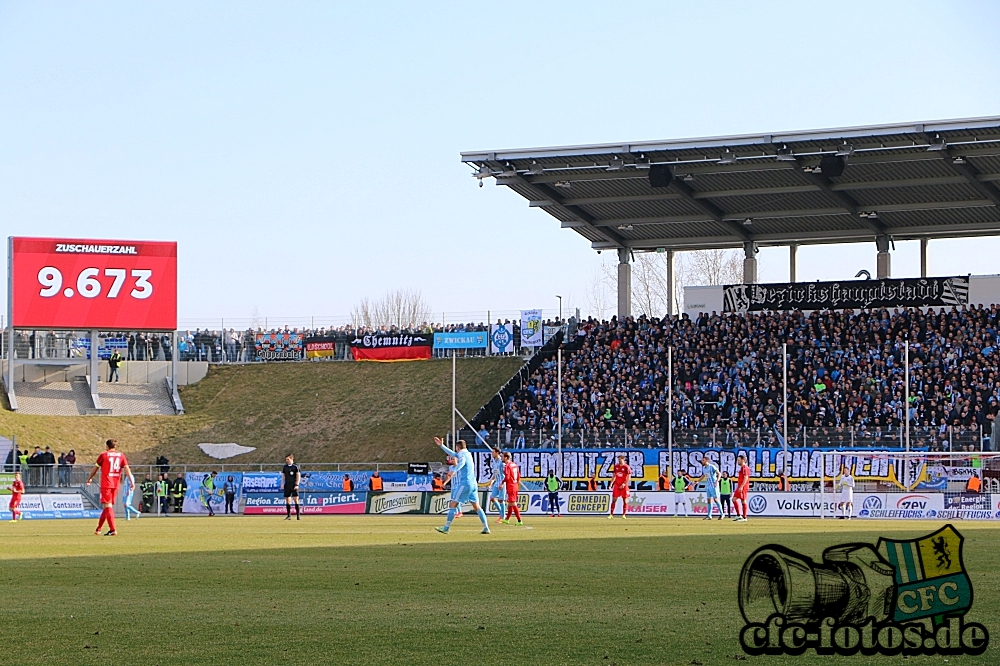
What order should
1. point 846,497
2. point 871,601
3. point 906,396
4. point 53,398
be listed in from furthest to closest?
point 53,398 < point 906,396 < point 846,497 < point 871,601

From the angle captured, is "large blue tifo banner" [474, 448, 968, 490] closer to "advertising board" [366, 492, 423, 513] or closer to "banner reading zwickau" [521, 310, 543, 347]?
"advertising board" [366, 492, 423, 513]

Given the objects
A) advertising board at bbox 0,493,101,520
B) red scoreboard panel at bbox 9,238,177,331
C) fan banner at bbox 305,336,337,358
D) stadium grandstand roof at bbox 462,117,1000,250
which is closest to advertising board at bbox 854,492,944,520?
stadium grandstand roof at bbox 462,117,1000,250

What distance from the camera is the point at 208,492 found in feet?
168

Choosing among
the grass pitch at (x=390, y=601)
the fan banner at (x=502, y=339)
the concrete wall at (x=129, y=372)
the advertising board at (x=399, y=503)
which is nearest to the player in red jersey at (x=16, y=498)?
the advertising board at (x=399, y=503)

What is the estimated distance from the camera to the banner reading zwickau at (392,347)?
3007 inches

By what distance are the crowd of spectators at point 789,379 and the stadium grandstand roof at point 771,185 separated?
4.88 metres

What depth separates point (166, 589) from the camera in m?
15.9

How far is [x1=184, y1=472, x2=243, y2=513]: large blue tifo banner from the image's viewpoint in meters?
51.0

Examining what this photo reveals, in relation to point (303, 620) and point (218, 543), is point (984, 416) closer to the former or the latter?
point (218, 543)

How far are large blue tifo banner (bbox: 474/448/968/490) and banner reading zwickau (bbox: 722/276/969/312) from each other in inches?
569

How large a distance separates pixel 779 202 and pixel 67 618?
175 ft

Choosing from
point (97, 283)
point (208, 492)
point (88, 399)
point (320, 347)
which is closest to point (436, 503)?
point (208, 492)

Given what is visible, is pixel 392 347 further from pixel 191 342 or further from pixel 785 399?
pixel 785 399

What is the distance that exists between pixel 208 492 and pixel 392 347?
2684 cm
